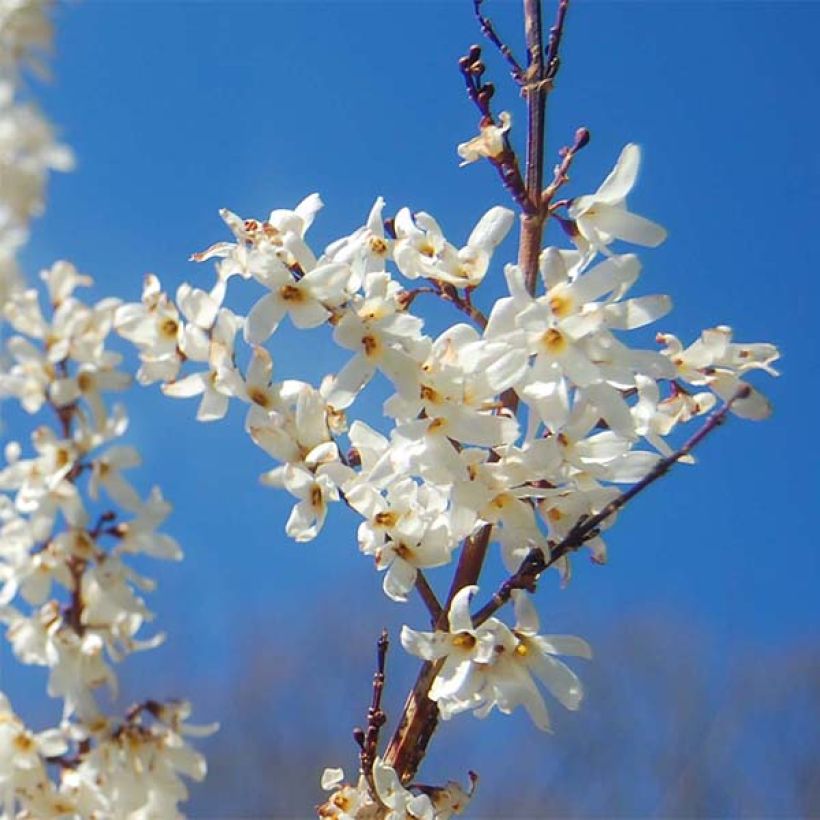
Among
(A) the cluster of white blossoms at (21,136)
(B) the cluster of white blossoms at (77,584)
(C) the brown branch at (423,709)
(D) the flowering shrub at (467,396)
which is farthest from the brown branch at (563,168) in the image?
(A) the cluster of white blossoms at (21,136)

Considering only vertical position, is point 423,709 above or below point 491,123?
below

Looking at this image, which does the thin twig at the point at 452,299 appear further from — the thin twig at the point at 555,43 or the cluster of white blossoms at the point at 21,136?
the cluster of white blossoms at the point at 21,136

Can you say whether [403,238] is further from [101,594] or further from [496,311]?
[101,594]

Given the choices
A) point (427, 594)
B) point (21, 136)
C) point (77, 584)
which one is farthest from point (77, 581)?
point (21, 136)

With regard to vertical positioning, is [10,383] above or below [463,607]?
above

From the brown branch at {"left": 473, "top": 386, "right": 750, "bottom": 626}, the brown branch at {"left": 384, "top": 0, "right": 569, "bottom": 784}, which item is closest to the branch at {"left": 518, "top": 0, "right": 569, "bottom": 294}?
the brown branch at {"left": 384, "top": 0, "right": 569, "bottom": 784}

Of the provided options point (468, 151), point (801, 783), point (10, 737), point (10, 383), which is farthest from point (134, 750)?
point (801, 783)

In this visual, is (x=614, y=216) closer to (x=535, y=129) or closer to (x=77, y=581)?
(x=535, y=129)
